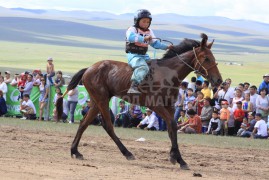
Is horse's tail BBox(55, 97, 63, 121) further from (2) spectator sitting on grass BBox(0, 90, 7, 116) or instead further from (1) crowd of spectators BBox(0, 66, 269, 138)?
(2) spectator sitting on grass BBox(0, 90, 7, 116)

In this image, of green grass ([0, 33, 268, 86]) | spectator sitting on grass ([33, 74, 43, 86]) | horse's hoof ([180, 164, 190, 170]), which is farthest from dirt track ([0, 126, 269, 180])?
green grass ([0, 33, 268, 86])

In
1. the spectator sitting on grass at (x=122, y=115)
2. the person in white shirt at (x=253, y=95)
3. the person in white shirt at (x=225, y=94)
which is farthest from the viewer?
the spectator sitting on grass at (x=122, y=115)

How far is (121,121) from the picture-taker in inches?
853

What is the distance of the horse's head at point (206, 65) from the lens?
1270cm

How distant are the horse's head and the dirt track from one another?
1535 millimetres

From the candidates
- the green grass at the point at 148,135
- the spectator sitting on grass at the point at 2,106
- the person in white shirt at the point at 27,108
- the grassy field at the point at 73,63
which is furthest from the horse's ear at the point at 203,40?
the grassy field at the point at 73,63

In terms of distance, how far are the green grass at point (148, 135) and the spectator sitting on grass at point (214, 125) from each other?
0.77 meters

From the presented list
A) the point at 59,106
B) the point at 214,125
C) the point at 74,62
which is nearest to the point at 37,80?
the point at 214,125

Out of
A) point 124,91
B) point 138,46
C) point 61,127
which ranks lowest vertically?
point 61,127

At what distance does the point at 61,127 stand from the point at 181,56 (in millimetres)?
7821

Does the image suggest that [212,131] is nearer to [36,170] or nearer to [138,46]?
[138,46]

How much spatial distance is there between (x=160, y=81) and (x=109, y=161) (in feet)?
5.41

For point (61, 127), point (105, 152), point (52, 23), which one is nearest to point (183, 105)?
point (61, 127)

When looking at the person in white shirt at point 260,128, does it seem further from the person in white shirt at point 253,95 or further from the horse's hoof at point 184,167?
the horse's hoof at point 184,167
